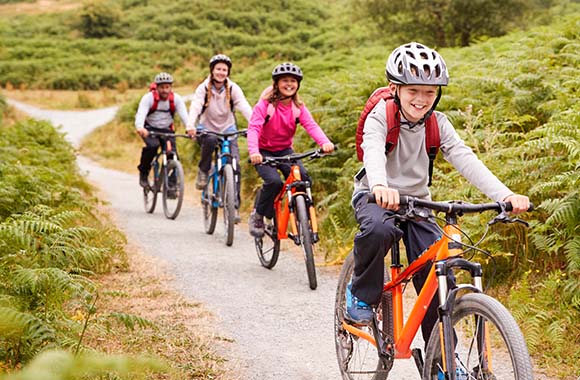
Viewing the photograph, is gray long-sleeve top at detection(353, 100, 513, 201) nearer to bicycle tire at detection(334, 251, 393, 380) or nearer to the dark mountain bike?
bicycle tire at detection(334, 251, 393, 380)

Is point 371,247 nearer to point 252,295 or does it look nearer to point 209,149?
point 252,295

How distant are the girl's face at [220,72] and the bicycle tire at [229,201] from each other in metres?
1.36

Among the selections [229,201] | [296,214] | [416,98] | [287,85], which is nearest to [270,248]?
[296,214]

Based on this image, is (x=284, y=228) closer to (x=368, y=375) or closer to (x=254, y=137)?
(x=254, y=137)

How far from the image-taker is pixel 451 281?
346 centimetres

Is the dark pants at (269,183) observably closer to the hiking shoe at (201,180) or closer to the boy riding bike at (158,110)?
the hiking shoe at (201,180)

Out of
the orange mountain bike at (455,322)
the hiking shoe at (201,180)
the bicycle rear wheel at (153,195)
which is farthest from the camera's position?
the bicycle rear wheel at (153,195)

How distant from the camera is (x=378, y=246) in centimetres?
381

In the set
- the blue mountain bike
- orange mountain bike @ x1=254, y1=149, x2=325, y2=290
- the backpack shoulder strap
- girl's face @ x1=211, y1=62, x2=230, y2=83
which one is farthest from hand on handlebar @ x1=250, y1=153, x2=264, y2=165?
the backpack shoulder strap

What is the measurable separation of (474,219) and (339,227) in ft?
8.37

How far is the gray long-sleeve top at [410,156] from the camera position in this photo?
383 cm

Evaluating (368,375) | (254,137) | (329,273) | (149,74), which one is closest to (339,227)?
(329,273)

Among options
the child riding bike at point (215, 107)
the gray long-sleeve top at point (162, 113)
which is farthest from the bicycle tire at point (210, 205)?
the gray long-sleeve top at point (162, 113)

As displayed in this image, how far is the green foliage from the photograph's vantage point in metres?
53.8
